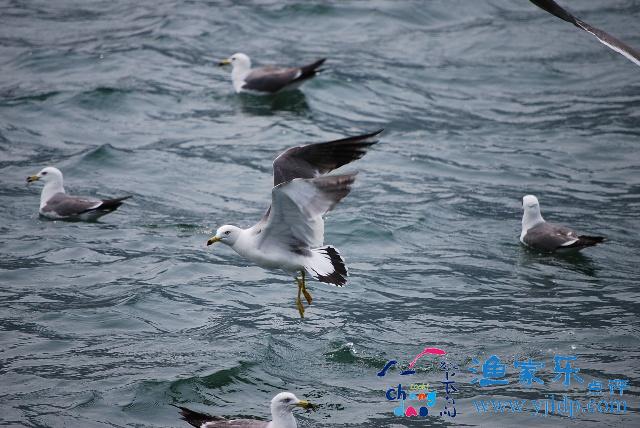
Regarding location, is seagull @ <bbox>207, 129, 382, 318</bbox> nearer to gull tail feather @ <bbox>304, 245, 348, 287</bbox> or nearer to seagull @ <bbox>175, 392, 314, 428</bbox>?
gull tail feather @ <bbox>304, 245, 348, 287</bbox>

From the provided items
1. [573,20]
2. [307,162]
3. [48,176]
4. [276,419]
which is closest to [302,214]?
[307,162]

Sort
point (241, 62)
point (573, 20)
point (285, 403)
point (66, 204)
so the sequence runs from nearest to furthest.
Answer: point (285, 403)
point (573, 20)
point (66, 204)
point (241, 62)

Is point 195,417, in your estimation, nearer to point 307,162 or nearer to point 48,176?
point 307,162

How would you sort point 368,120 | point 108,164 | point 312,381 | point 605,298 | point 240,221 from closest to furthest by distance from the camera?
point 312,381 → point 605,298 → point 240,221 → point 108,164 → point 368,120

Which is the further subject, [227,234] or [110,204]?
[110,204]

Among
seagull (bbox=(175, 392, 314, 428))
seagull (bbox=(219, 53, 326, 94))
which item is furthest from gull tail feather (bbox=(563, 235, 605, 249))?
seagull (bbox=(219, 53, 326, 94))

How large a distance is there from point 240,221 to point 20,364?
14.0ft

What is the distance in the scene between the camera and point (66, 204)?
12656 mm

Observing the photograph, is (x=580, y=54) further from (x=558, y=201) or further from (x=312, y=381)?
(x=312, y=381)

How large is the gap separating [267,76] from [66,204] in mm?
5183

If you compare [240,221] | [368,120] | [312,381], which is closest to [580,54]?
[368,120]

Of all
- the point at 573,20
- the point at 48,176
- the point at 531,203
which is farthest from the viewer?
the point at 48,176

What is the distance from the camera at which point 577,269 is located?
1130cm

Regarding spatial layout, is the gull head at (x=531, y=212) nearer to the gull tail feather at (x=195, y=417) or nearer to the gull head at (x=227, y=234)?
the gull head at (x=227, y=234)
